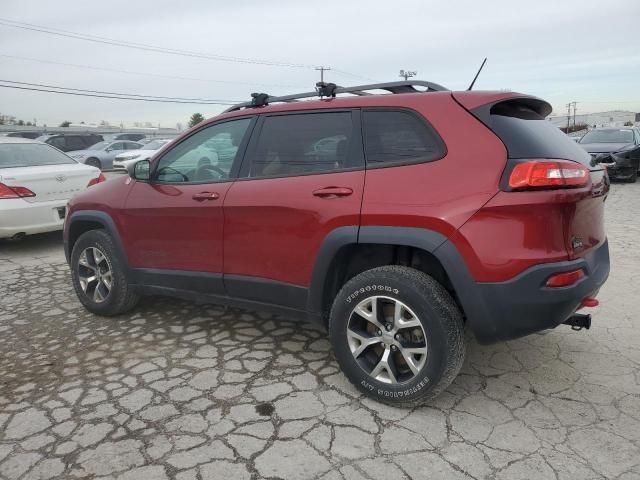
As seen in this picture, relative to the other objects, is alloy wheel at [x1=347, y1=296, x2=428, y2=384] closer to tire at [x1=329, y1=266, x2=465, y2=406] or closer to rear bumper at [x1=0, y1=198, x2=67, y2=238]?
tire at [x1=329, y1=266, x2=465, y2=406]

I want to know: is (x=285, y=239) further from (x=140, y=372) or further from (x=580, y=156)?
(x=580, y=156)

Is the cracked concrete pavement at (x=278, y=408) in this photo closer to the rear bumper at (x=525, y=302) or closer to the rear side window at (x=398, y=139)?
the rear bumper at (x=525, y=302)

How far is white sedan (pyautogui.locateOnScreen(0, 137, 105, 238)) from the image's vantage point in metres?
6.11

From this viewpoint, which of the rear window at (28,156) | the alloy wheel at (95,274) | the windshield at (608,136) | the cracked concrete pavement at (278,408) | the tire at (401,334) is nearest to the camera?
the cracked concrete pavement at (278,408)

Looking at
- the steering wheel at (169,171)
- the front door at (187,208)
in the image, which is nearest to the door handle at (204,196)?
the front door at (187,208)

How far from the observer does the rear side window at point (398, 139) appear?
2.69 m

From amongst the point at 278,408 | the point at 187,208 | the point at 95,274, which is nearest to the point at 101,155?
the point at 95,274

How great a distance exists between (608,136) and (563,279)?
1461 cm

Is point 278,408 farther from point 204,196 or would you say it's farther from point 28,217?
point 28,217

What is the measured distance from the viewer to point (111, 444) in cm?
250

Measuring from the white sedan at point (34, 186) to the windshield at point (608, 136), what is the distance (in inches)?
533

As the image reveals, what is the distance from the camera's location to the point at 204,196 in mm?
3449

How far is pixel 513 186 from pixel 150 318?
123 inches

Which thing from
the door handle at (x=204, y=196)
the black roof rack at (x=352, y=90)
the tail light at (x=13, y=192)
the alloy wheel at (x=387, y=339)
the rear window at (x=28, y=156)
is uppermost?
the black roof rack at (x=352, y=90)
